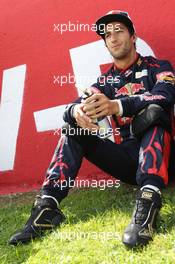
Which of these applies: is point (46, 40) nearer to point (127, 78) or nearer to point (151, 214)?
point (127, 78)

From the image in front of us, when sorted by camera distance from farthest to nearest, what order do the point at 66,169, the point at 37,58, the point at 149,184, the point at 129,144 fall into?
the point at 37,58 < the point at 129,144 < the point at 66,169 < the point at 149,184

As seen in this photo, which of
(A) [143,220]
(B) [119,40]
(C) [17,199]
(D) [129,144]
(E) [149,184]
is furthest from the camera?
(C) [17,199]

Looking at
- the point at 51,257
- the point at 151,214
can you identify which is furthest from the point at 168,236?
the point at 51,257

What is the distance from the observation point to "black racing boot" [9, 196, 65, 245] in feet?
7.66

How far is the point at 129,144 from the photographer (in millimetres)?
2666

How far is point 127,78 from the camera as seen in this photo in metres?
2.92

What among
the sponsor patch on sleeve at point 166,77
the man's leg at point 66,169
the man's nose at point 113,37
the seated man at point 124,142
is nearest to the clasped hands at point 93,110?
the seated man at point 124,142

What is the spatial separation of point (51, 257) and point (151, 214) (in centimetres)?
49

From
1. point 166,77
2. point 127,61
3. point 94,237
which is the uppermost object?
point 127,61

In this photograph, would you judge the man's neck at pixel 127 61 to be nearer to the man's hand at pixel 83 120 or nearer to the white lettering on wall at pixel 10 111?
the man's hand at pixel 83 120

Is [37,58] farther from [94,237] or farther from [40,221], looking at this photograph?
[94,237]

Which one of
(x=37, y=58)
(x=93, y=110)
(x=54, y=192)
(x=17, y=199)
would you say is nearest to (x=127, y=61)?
(x=93, y=110)

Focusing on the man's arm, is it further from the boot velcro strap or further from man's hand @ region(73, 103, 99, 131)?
the boot velcro strap

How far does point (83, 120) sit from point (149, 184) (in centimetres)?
50
